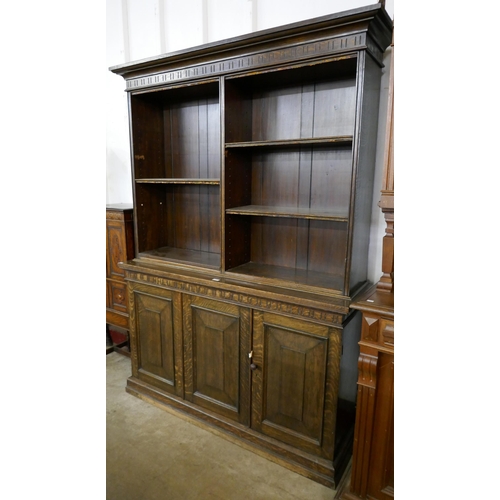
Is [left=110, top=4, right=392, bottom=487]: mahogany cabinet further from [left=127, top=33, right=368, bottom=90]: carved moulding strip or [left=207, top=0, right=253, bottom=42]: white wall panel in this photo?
[left=207, top=0, right=253, bottom=42]: white wall panel

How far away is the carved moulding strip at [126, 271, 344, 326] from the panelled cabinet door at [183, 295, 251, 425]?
53mm

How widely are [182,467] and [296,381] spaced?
820 millimetres

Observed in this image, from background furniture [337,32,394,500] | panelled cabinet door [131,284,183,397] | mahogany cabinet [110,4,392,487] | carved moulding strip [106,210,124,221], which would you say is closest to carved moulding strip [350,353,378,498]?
background furniture [337,32,394,500]

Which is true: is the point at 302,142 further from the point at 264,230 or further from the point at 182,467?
the point at 182,467

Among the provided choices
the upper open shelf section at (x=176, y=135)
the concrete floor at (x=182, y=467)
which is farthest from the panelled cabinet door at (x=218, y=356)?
the upper open shelf section at (x=176, y=135)

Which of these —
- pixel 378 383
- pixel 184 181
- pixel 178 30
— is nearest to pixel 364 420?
pixel 378 383

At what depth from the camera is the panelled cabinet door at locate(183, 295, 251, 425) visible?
2.04 metres

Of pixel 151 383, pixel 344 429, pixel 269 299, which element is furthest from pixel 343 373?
pixel 151 383

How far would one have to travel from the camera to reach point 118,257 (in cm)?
273

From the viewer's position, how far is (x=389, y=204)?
1476 millimetres

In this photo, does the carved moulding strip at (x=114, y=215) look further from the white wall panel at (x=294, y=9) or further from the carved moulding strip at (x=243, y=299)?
the white wall panel at (x=294, y=9)

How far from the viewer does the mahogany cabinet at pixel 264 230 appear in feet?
5.62

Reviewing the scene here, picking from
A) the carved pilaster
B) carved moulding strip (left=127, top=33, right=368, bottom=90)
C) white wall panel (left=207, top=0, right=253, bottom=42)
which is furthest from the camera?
white wall panel (left=207, top=0, right=253, bottom=42)
